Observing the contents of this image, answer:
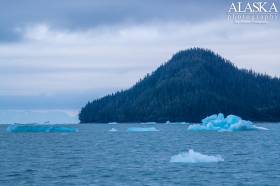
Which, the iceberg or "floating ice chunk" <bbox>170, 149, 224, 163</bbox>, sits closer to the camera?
"floating ice chunk" <bbox>170, 149, 224, 163</bbox>

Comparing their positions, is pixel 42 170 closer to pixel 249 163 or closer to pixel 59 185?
pixel 59 185

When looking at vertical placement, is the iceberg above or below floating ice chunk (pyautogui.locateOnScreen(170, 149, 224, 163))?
above

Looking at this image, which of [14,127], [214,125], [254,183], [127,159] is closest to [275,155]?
[127,159]

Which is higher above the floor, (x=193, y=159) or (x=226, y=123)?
(x=226, y=123)

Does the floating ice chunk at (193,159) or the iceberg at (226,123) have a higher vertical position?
the iceberg at (226,123)

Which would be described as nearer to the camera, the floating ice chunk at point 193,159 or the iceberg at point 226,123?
the floating ice chunk at point 193,159

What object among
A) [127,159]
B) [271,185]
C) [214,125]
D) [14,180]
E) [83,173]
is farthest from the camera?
[214,125]

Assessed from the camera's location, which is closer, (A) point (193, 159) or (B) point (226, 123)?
(A) point (193, 159)

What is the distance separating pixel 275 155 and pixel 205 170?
682 inches

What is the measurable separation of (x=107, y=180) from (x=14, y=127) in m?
98.9

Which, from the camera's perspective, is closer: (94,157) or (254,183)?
(254,183)

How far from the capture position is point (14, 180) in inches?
1537

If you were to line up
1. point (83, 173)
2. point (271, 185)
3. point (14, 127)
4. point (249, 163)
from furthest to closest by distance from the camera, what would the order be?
point (14, 127)
point (249, 163)
point (83, 173)
point (271, 185)

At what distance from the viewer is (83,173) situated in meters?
42.7
